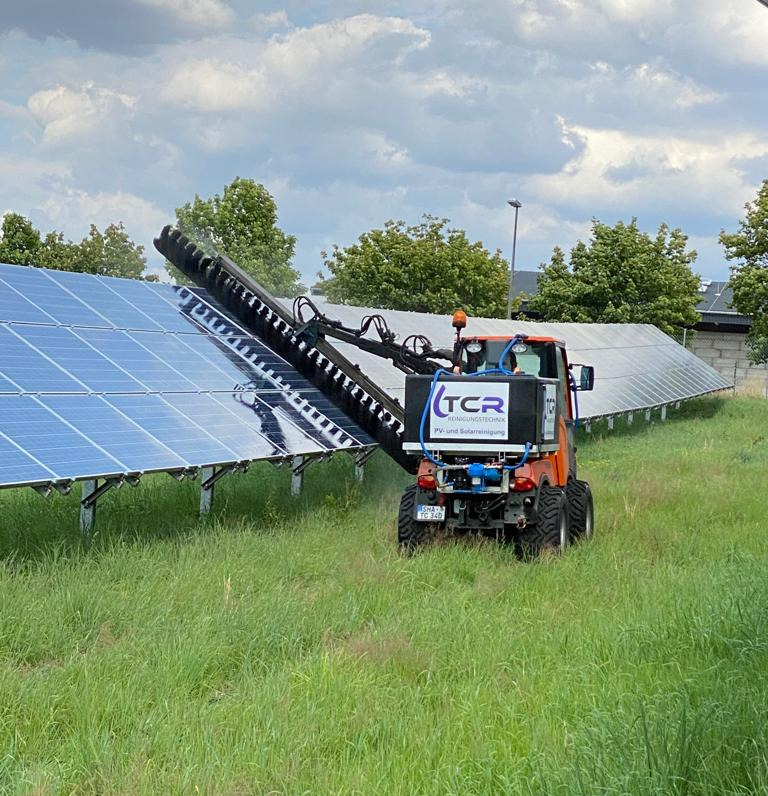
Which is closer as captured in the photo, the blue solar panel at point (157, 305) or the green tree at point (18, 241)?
the blue solar panel at point (157, 305)

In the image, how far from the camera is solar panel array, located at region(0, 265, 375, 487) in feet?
35.4

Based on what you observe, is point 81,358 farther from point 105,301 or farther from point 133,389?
point 105,301

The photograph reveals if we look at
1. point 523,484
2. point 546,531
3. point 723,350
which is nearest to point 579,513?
point 546,531

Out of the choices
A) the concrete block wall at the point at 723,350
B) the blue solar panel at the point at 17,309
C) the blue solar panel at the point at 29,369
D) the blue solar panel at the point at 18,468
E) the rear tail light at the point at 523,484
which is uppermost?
the concrete block wall at the point at 723,350

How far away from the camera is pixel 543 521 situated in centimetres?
1212

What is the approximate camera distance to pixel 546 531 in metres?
12.1

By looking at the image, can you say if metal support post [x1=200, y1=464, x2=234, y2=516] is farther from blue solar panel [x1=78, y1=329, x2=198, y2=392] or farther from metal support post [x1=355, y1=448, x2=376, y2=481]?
metal support post [x1=355, y1=448, x2=376, y2=481]

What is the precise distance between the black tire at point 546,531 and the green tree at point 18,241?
149 feet

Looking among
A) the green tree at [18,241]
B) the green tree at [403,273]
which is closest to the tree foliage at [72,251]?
the green tree at [18,241]

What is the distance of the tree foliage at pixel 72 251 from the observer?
53.1m

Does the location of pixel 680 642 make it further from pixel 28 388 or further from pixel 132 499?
pixel 132 499

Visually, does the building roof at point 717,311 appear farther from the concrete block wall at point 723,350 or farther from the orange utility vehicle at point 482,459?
the orange utility vehicle at point 482,459

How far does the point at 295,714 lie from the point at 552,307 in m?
48.7

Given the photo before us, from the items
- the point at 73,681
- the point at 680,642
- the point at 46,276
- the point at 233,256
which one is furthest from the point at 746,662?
the point at 233,256
